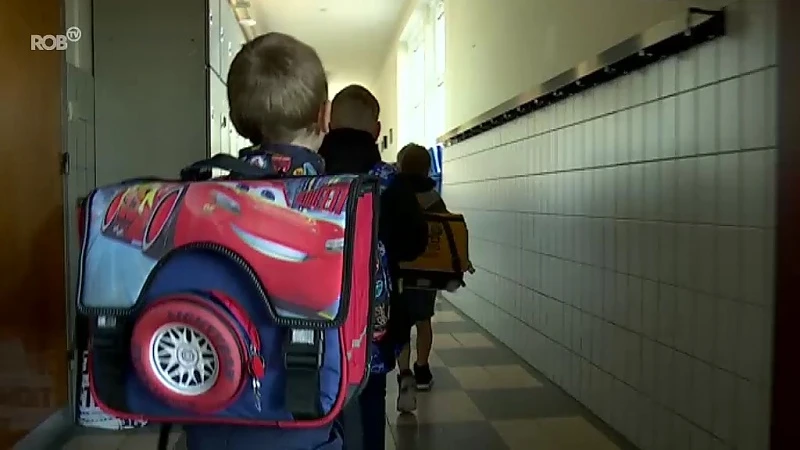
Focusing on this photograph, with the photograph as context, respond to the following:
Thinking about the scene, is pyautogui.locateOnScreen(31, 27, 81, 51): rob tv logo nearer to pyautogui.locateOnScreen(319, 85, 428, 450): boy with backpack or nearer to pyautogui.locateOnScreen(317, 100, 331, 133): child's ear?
pyautogui.locateOnScreen(319, 85, 428, 450): boy with backpack

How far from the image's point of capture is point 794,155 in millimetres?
1883

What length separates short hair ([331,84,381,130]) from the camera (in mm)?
2092

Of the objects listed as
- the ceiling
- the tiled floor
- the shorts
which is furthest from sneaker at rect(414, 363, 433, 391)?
the ceiling

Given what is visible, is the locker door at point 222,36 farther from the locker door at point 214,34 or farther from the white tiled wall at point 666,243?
the white tiled wall at point 666,243

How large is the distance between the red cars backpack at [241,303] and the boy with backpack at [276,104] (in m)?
0.13

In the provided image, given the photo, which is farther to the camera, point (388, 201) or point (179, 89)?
point (179, 89)

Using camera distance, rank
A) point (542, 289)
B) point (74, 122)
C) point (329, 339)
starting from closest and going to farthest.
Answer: point (329, 339), point (74, 122), point (542, 289)

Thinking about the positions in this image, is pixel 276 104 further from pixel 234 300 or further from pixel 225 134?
pixel 225 134

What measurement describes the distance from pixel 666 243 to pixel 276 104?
6.65 ft

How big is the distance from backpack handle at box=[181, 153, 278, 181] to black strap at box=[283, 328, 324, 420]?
0.26 m

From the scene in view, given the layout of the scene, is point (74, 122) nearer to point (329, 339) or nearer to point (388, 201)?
point (388, 201)

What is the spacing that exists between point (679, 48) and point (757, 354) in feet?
3.48

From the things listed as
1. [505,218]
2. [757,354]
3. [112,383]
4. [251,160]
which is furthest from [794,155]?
[505,218]

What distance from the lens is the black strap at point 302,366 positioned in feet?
3.43
